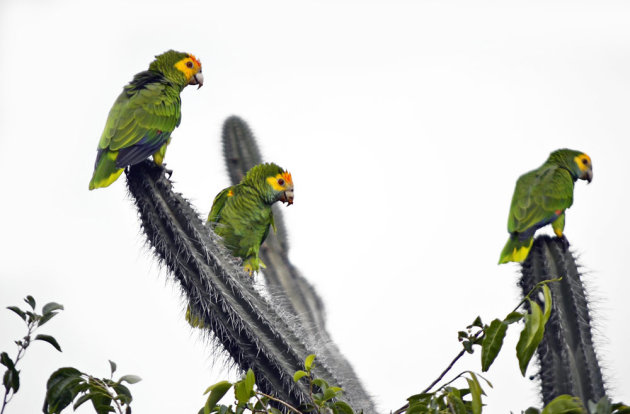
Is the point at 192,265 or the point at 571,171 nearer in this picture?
the point at 192,265

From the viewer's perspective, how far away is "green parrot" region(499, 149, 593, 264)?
5.59 meters

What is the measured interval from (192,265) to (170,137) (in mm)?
1108

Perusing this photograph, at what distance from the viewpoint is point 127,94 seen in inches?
190

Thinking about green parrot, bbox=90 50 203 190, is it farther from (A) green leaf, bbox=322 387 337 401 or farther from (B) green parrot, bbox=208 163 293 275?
(A) green leaf, bbox=322 387 337 401

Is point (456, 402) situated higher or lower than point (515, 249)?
lower

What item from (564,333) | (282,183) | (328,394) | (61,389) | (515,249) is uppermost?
(282,183)

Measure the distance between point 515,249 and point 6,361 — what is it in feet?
13.0

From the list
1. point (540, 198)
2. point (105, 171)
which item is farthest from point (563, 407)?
point (540, 198)

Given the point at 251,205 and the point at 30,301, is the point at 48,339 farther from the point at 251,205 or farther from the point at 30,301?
the point at 251,205

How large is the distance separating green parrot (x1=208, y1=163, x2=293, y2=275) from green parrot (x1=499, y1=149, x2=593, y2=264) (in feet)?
5.84

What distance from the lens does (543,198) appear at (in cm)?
577

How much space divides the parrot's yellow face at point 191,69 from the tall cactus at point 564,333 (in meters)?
2.74

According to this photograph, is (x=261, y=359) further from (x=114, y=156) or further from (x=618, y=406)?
(x=618, y=406)

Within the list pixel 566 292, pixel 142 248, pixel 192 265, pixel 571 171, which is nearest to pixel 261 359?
pixel 192 265
